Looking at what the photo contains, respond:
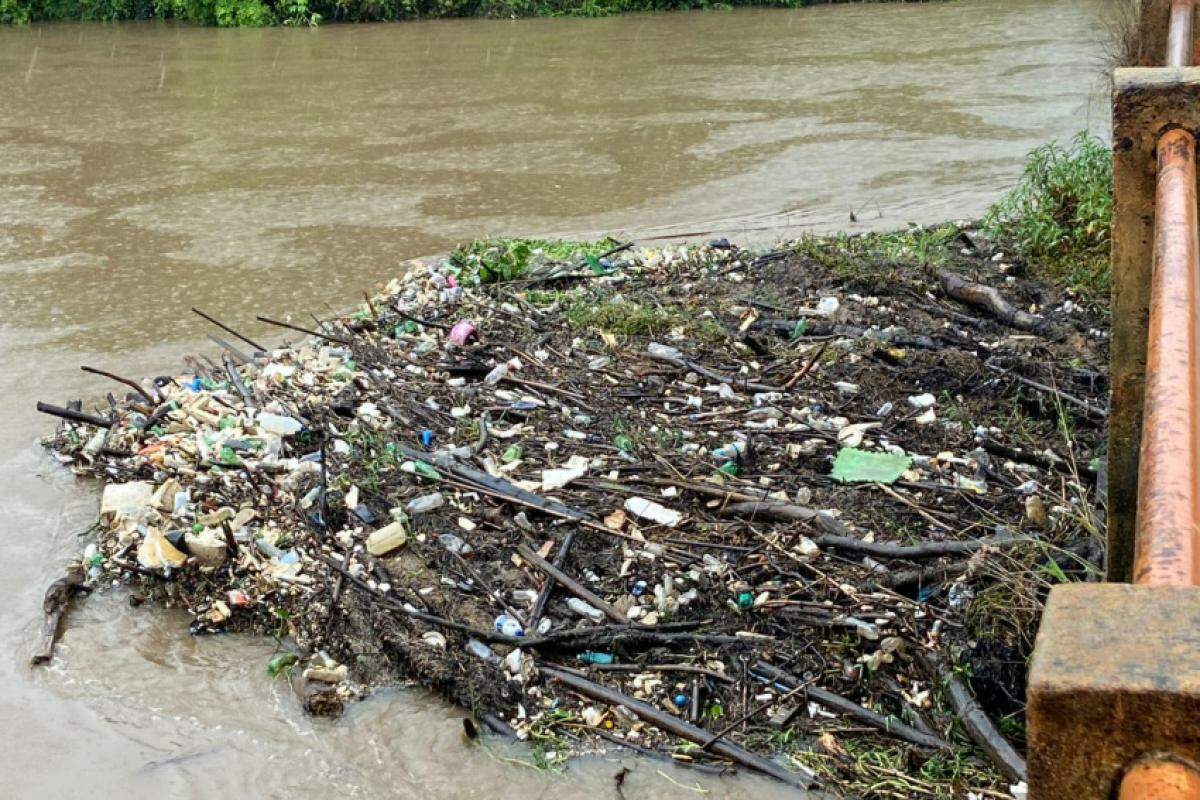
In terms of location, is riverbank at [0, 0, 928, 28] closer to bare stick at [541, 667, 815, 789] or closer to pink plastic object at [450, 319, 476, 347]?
pink plastic object at [450, 319, 476, 347]

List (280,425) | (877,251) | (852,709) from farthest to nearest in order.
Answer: (877,251) < (280,425) < (852,709)

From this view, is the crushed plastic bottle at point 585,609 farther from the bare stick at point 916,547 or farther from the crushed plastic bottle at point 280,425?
the crushed plastic bottle at point 280,425

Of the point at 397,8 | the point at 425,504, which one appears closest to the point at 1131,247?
the point at 425,504

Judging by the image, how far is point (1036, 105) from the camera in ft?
33.0

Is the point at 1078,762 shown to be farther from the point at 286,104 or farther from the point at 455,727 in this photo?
the point at 286,104

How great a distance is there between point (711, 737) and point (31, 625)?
2.23m

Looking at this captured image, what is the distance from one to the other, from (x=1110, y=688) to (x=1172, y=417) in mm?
495

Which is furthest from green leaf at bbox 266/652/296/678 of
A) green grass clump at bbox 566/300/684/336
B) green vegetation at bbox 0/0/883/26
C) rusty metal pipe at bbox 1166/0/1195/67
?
green vegetation at bbox 0/0/883/26

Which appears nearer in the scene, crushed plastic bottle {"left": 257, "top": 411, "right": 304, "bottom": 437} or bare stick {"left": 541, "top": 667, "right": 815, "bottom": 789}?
bare stick {"left": 541, "top": 667, "right": 815, "bottom": 789}

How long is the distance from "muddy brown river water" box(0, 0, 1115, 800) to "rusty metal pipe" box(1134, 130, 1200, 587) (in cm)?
170

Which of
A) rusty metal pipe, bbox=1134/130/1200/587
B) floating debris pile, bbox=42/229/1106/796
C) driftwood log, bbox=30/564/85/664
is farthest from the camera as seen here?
driftwood log, bbox=30/564/85/664

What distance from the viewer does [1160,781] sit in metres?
0.87

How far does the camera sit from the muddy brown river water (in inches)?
128

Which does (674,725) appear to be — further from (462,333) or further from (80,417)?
(80,417)
